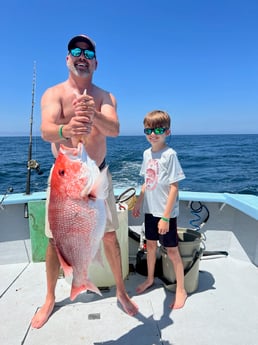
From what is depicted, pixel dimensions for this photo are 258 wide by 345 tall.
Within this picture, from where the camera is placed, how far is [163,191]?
8.25 ft

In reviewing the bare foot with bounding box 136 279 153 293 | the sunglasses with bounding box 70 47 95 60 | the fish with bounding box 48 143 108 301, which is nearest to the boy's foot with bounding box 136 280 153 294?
the bare foot with bounding box 136 279 153 293

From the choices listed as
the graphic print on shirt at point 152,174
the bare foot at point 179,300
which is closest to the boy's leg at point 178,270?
the bare foot at point 179,300

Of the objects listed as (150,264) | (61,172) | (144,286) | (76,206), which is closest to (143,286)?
(144,286)

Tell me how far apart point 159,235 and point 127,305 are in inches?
25.8

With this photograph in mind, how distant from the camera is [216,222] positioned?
137 inches

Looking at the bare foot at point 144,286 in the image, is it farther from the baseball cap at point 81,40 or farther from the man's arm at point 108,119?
the baseball cap at point 81,40

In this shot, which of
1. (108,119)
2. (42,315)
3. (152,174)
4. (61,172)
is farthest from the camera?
(152,174)

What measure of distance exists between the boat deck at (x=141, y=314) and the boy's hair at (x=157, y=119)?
1594 millimetres

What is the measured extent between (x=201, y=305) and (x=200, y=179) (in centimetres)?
1049

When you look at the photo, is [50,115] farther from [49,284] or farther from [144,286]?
[144,286]

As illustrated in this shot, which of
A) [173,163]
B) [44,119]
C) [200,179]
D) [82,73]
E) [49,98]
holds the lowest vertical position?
[200,179]

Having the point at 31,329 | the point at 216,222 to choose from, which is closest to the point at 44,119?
the point at 31,329

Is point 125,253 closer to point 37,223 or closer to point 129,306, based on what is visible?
point 129,306

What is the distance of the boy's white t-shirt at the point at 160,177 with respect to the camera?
245 cm
